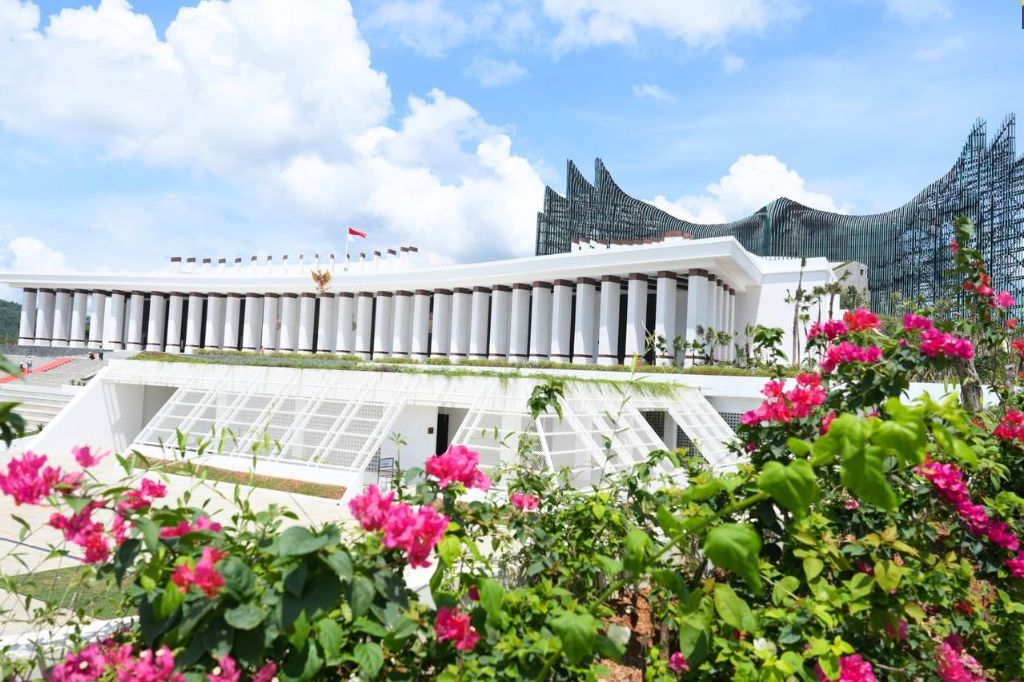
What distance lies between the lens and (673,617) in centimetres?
305

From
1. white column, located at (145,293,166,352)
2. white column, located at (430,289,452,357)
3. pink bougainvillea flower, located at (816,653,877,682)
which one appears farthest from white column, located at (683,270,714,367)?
white column, located at (145,293,166,352)

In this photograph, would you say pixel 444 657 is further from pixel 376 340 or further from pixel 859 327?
pixel 376 340

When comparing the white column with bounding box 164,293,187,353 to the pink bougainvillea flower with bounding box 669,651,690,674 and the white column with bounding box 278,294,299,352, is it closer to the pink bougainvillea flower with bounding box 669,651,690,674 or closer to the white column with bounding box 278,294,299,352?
the white column with bounding box 278,294,299,352

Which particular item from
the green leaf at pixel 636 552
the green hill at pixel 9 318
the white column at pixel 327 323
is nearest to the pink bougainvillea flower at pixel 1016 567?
the green leaf at pixel 636 552

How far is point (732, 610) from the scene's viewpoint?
2.16 metres

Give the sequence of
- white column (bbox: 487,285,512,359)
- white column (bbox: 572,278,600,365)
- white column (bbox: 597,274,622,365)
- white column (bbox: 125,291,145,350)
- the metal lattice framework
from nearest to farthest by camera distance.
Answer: white column (bbox: 597,274,622,365) < white column (bbox: 572,278,600,365) < white column (bbox: 487,285,512,359) < white column (bbox: 125,291,145,350) < the metal lattice framework

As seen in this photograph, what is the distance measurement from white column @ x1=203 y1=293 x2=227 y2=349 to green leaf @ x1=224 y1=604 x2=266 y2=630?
4616cm

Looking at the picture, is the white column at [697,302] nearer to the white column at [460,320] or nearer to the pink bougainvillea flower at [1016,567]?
the white column at [460,320]

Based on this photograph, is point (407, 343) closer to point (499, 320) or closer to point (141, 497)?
point (499, 320)

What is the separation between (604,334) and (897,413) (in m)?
29.4

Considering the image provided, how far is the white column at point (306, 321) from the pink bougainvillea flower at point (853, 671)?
1631 inches

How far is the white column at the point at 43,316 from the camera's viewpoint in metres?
47.2

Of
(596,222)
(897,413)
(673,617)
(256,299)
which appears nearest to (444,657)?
(673,617)

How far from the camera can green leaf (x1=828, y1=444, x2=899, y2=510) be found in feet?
4.71
